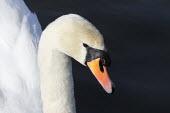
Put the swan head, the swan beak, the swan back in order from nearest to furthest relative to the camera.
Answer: the swan head
the swan beak
the swan back

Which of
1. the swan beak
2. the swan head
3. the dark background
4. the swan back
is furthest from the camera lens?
→ the dark background

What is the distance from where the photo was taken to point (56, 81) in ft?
16.4

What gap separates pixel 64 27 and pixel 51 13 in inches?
169

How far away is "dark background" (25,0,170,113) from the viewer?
759cm

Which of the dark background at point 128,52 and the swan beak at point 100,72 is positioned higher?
the swan beak at point 100,72

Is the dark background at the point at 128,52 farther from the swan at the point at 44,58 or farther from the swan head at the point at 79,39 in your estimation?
the swan head at the point at 79,39

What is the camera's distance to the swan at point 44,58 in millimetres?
4598

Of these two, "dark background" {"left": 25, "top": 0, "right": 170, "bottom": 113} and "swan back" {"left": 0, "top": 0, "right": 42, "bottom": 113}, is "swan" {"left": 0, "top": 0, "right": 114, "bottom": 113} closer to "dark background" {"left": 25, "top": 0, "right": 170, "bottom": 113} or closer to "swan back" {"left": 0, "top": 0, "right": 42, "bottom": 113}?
"swan back" {"left": 0, "top": 0, "right": 42, "bottom": 113}

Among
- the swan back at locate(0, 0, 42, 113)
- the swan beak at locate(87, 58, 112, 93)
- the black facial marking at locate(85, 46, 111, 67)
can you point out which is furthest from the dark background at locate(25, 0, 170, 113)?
the black facial marking at locate(85, 46, 111, 67)

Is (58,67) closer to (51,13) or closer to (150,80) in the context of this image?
(150,80)

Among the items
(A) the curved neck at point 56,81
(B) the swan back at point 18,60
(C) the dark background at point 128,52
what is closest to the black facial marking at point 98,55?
(A) the curved neck at point 56,81

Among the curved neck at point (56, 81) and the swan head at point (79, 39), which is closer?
the swan head at point (79, 39)

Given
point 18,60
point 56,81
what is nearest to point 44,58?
point 56,81

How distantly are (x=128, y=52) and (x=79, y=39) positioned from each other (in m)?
3.76
